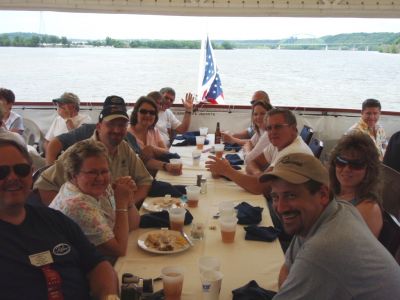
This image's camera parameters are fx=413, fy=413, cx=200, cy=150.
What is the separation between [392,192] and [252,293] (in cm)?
156

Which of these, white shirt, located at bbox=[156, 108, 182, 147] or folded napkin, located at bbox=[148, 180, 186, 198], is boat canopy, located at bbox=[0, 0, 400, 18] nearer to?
white shirt, located at bbox=[156, 108, 182, 147]

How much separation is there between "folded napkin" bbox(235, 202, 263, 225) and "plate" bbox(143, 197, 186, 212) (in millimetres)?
383

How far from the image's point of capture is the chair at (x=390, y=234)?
5.85 feet

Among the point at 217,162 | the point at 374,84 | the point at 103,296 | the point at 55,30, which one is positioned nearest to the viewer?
the point at 103,296

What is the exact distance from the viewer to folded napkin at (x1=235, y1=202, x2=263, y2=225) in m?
2.23

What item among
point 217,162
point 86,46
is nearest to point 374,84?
point 86,46

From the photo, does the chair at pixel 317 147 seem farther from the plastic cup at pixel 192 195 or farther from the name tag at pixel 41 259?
the name tag at pixel 41 259

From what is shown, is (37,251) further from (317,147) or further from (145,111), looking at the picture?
(317,147)

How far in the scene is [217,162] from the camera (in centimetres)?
299

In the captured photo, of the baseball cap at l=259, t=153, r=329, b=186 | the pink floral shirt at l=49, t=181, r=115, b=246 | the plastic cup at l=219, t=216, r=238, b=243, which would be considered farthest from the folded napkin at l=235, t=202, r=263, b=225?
the baseball cap at l=259, t=153, r=329, b=186

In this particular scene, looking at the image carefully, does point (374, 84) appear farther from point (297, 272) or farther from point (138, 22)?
point (297, 272)

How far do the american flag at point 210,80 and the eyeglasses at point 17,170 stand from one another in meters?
4.48

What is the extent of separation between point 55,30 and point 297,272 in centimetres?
540

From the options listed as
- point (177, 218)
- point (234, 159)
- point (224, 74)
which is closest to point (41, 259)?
point (177, 218)
